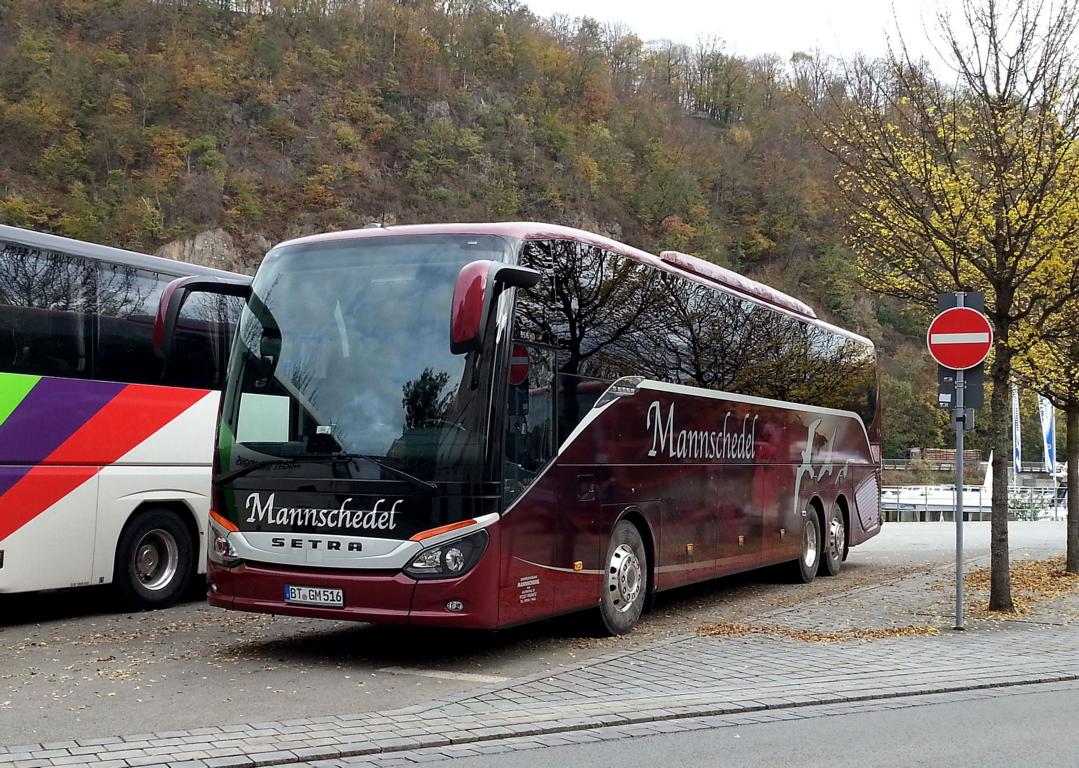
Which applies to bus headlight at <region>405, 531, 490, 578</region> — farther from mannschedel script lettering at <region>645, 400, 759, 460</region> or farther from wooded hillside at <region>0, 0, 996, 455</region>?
wooded hillside at <region>0, 0, 996, 455</region>

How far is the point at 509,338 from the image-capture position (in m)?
9.26

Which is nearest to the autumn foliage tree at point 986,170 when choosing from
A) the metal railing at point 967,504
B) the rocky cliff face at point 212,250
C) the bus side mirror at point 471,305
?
the bus side mirror at point 471,305

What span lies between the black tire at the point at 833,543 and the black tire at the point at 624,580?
6540mm

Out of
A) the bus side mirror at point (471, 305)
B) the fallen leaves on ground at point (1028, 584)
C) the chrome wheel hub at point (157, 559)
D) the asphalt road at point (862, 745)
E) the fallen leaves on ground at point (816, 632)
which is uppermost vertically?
the bus side mirror at point (471, 305)

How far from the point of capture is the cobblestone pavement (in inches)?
256

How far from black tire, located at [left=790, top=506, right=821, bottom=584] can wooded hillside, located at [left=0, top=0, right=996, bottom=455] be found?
4375 cm

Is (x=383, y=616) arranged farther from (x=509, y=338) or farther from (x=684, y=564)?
(x=684, y=564)

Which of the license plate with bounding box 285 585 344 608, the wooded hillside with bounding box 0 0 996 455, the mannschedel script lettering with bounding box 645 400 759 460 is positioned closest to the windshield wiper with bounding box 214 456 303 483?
the license plate with bounding box 285 585 344 608

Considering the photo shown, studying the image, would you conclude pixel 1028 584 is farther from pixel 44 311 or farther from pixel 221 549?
pixel 44 311

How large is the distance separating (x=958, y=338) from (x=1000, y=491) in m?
1.91

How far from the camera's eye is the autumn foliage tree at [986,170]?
12133 millimetres

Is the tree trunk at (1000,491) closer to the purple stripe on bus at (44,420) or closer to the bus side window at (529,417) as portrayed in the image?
the bus side window at (529,417)

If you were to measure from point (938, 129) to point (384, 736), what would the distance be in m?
8.90

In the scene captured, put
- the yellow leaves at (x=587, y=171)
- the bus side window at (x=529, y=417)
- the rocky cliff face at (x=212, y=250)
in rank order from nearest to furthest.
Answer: the bus side window at (x=529, y=417) < the rocky cliff face at (x=212, y=250) < the yellow leaves at (x=587, y=171)
